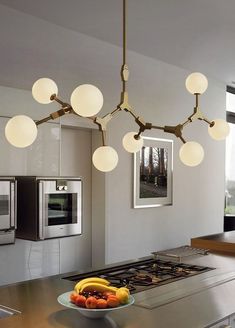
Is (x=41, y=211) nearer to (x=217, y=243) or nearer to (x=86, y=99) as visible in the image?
(x=217, y=243)

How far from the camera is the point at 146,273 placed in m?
2.62

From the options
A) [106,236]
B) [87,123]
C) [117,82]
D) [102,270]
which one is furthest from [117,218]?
[102,270]

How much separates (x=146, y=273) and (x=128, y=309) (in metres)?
0.68

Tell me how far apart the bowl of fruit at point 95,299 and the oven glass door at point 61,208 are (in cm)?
178

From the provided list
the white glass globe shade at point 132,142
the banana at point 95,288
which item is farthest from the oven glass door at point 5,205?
the banana at point 95,288

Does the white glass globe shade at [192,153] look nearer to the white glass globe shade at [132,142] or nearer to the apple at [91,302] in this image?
the white glass globe shade at [132,142]

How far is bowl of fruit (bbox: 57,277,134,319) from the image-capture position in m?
1.77

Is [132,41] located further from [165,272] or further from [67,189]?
[165,272]

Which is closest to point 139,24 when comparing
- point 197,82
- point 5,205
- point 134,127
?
point 134,127

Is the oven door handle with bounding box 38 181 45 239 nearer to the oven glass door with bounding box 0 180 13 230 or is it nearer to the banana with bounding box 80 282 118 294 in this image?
the oven glass door with bounding box 0 180 13 230

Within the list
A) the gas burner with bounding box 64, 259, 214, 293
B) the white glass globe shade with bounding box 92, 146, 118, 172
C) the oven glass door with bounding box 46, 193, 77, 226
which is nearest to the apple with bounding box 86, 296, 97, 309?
the gas burner with bounding box 64, 259, 214, 293

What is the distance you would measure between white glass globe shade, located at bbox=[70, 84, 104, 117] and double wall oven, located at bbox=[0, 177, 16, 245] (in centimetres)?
169

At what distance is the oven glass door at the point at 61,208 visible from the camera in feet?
12.0

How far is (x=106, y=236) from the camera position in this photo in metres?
4.79
